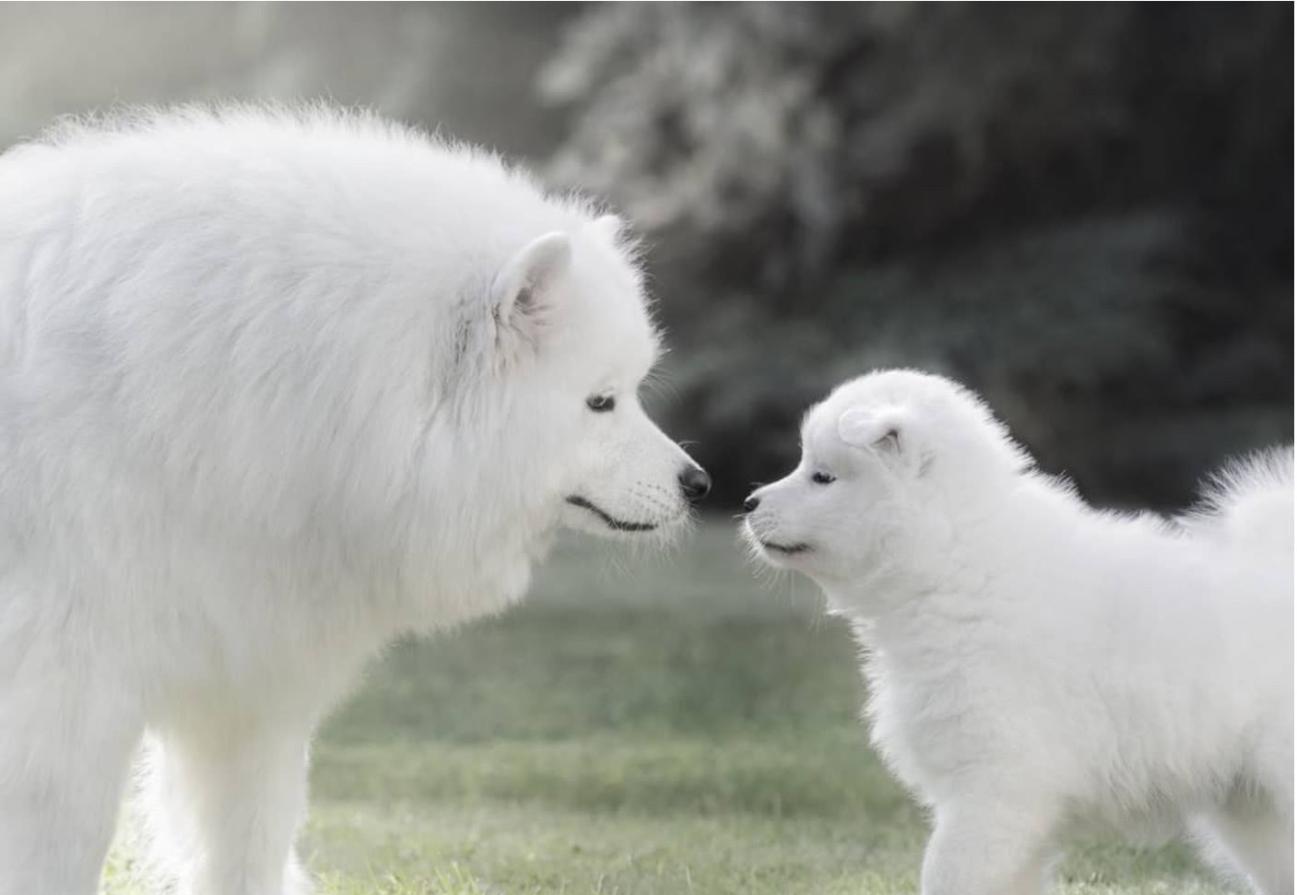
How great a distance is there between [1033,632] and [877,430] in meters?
0.65

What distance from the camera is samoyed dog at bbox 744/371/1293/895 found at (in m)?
4.62

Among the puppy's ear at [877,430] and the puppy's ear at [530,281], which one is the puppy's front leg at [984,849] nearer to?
the puppy's ear at [877,430]

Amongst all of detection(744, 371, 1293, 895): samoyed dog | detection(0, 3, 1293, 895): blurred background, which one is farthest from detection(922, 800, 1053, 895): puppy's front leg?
detection(0, 3, 1293, 895): blurred background

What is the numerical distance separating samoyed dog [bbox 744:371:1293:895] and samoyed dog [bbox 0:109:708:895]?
24.8 inches

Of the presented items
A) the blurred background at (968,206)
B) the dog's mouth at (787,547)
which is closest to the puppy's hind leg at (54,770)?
the dog's mouth at (787,547)

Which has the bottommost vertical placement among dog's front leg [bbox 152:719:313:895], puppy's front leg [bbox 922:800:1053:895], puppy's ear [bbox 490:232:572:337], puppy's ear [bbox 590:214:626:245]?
puppy's front leg [bbox 922:800:1053:895]

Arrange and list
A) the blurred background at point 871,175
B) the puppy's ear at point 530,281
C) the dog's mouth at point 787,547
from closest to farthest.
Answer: the puppy's ear at point 530,281, the dog's mouth at point 787,547, the blurred background at point 871,175

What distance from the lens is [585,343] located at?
180 inches

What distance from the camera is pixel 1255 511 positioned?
493cm

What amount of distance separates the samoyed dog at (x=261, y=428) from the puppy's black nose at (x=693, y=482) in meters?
0.01

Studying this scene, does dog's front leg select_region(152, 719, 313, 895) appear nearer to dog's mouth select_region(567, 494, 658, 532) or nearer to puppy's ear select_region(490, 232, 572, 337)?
dog's mouth select_region(567, 494, 658, 532)

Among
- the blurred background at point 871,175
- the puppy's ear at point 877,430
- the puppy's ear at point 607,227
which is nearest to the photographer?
the puppy's ear at point 607,227

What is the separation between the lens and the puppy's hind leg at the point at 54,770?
415 centimetres

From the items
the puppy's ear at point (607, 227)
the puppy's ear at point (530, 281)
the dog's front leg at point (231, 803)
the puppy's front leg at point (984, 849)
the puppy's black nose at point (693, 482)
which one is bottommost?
the puppy's front leg at point (984, 849)
